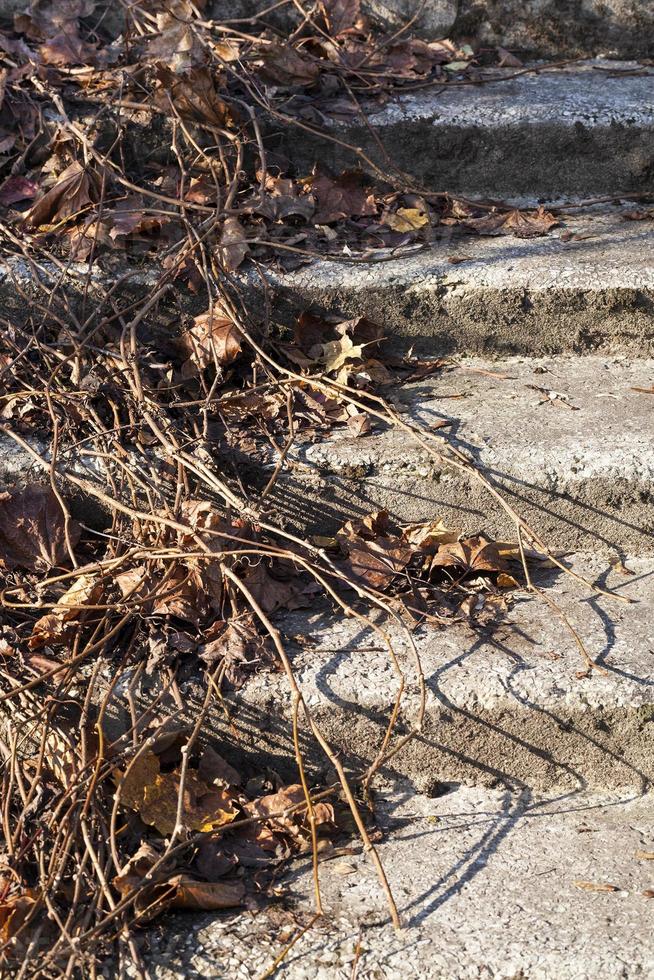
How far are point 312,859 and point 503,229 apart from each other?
2.00m

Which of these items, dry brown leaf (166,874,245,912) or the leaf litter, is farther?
the leaf litter

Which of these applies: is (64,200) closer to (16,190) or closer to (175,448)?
(16,190)

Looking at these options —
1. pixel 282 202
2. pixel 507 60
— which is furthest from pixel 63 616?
pixel 507 60

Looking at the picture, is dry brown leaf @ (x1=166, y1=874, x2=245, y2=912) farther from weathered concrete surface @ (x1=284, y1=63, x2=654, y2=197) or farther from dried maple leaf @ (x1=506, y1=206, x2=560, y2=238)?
weathered concrete surface @ (x1=284, y1=63, x2=654, y2=197)

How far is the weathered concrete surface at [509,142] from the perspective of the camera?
→ 2939 mm

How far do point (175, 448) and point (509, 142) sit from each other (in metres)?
1.64

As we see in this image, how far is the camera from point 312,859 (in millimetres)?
1744

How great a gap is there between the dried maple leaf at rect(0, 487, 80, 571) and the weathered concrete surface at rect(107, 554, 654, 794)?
0.43 m

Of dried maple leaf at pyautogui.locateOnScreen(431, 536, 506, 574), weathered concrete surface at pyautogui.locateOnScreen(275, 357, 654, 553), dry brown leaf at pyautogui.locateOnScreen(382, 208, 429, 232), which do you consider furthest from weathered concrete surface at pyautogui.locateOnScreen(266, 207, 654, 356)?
dried maple leaf at pyautogui.locateOnScreen(431, 536, 506, 574)

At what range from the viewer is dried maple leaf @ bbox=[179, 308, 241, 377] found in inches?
95.0

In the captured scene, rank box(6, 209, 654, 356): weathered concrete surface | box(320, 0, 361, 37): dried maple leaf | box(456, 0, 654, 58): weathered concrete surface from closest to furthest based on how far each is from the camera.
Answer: box(6, 209, 654, 356): weathered concrete surface
box(320, 0, 361, 37): dried maple leaf
box(456, 0, 654, 58): weathered concrete surface

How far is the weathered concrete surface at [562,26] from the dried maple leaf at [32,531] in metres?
2.44

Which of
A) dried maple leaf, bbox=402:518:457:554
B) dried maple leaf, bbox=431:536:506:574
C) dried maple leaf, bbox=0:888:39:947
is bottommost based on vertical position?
dried maple leaf, bbox=0:888:39:947

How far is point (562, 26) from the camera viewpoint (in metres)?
3.42
